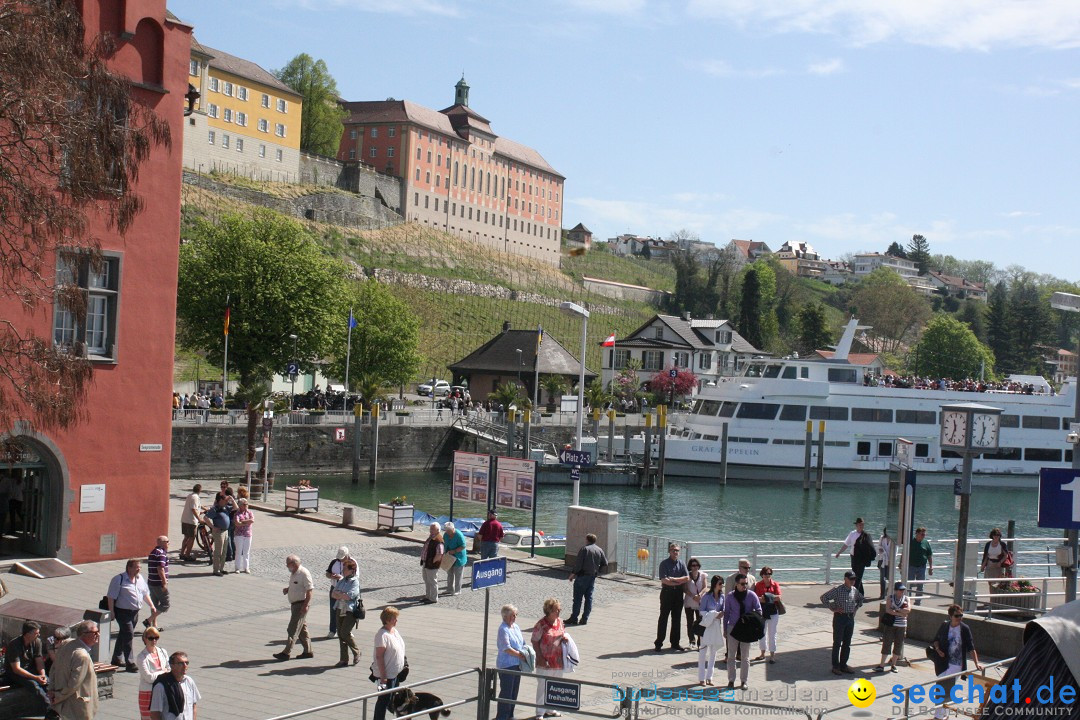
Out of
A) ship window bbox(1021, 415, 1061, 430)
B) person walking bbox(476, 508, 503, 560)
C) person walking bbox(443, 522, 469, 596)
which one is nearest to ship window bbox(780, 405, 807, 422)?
ship window bbox(1021, 415, 1061, 430)

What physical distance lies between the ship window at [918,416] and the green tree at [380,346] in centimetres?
2779

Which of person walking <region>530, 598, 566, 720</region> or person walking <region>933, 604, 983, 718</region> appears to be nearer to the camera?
person walking <region>530, 598, 566, 720</region>

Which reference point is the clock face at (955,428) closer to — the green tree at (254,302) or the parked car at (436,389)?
the green tree at (254,302)

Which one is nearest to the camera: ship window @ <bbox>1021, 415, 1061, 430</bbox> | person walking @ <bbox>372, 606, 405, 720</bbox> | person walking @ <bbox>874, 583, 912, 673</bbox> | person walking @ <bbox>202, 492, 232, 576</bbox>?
person walking @ <bbox>372, 606, 405, 720</bbox>

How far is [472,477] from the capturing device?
915 inches

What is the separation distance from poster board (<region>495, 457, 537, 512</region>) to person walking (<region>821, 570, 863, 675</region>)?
928 cm

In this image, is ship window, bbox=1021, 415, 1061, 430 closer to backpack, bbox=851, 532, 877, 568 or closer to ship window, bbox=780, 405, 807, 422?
ship window, bbox=780, 405, 807, 422

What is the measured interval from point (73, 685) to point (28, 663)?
119cm

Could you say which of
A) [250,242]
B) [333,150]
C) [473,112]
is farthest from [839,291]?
[250,242]

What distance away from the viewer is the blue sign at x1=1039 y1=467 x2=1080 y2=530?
1261 centimetres

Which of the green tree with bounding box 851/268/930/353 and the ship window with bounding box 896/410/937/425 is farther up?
the green tree with bounding box 851/268/930/353

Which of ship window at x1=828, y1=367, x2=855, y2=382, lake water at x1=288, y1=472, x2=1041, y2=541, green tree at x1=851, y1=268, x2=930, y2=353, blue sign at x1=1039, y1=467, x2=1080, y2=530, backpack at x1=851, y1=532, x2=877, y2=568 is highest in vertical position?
green tree at x1=851, y1=268, x2=930, y2=353

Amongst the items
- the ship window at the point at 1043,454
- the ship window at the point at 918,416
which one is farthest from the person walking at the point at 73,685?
the ship window at the point at 1043,454

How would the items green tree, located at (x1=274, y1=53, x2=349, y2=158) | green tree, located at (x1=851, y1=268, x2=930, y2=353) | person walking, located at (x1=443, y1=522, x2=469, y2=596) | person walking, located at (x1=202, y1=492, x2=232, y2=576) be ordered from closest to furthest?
person walking, located at (x1=443, y1=522, x2=469, y2=596), person walking, located at (x1=202, y1=492, x2=232, y2=576), green tree, located at (x1=274, y1=53, x2=349, y2=158), green tree, located at (x1=851, y1=268, x2=930, y2=353)
